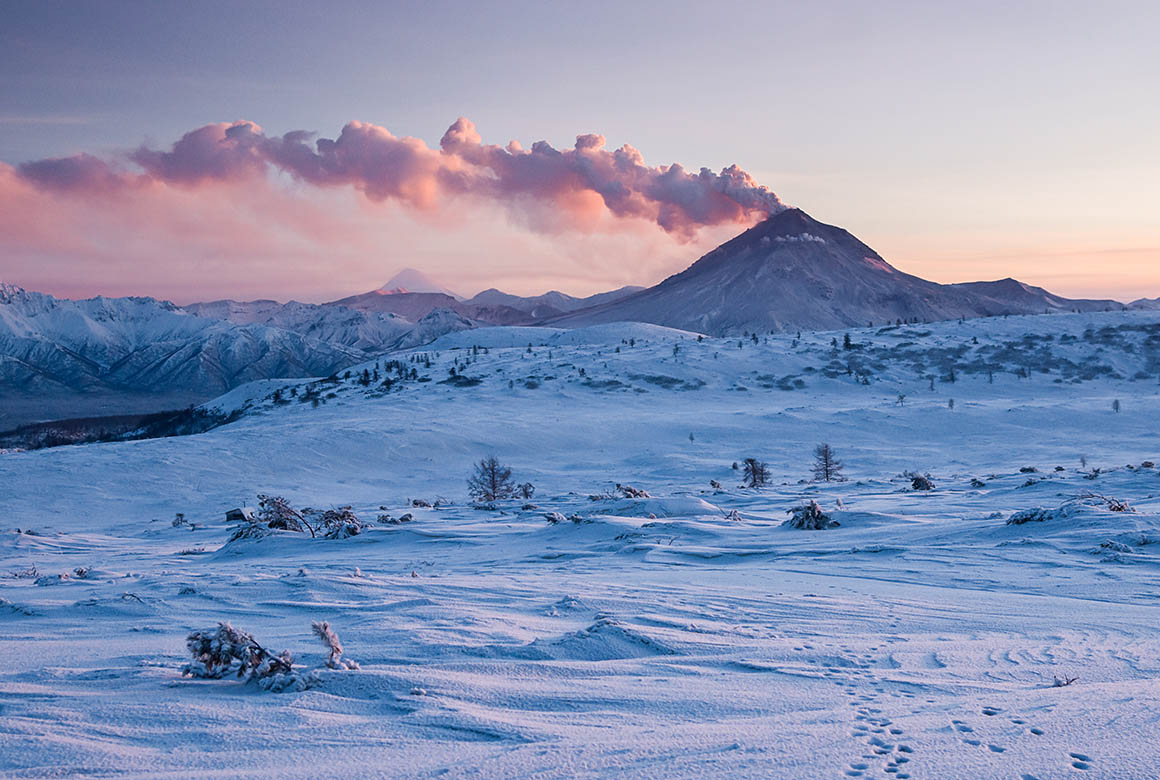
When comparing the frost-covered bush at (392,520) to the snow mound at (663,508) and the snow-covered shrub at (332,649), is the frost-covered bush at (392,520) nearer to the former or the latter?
the snow mound at (663,508)

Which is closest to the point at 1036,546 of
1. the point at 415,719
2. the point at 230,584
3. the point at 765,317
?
the point at 415,719

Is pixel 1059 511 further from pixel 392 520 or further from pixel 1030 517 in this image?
pixel 392 520

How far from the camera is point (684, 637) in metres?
4.95

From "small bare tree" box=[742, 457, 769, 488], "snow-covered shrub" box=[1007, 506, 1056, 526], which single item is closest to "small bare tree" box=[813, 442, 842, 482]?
"small bare tree" box=[742, 457, 769, 488]

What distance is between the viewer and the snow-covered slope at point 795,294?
151 m

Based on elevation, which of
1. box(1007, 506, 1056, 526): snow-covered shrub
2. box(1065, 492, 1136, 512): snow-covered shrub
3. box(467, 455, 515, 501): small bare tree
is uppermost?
box(1065, 492, 1136, 512): snow-covered shrub

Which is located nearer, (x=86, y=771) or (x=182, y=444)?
(x=86, y=771)

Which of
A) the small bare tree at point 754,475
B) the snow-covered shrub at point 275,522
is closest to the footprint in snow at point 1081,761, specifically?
the snow-covered shrub at point 275,522

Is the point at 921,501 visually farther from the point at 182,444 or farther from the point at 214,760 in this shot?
the point at 182,444

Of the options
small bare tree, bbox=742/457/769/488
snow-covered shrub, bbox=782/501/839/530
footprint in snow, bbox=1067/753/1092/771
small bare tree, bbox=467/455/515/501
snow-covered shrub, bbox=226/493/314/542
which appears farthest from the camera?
small bare tree, bbox=742/457/769/488

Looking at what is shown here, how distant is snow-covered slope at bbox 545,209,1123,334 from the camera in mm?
150875

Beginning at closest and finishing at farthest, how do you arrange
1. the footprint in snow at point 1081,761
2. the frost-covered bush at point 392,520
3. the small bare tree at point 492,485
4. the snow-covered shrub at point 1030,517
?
the footprint in snow at point 1081,761, the snow-covered shrub at point 1030,517, the frost-covered bush at point 392,520, the small bare tree at point 492,485

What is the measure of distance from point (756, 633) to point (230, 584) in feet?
15.0

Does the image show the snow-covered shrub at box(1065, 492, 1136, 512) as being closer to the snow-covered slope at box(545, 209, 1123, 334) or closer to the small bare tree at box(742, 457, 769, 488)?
the small bare tree at box(742, 457, 769, 488)
